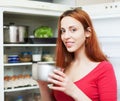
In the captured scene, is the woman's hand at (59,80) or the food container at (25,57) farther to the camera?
the food container at (25,57)

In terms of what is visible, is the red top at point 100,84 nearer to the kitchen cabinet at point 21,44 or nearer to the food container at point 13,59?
the kitchen cabinet at point 21,44

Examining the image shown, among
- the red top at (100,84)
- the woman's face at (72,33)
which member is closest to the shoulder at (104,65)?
the red top at (100,84)

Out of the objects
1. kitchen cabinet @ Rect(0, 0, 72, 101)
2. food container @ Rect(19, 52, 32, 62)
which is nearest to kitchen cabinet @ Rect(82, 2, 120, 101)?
kitchen cabinet @ Rect(0, 0, 72, 101)

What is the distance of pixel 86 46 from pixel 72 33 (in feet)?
0.45

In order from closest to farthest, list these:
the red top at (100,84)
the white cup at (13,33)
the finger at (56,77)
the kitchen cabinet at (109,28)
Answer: the finger at (56,77) → the red top at (100,84) → the kitchen cabinet at (109,28) → the white cup at (13,33)

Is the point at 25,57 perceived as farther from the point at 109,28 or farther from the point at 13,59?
the point at 109,28

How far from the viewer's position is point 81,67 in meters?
1.08

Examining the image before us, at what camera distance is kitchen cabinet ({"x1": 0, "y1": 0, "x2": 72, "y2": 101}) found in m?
1.50

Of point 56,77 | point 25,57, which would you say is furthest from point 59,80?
point 25,57

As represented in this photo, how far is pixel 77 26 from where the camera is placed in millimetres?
1003

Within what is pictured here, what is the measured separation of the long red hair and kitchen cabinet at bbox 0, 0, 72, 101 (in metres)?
0.30

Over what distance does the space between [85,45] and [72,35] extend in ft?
0.44

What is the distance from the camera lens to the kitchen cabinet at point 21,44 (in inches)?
59.2

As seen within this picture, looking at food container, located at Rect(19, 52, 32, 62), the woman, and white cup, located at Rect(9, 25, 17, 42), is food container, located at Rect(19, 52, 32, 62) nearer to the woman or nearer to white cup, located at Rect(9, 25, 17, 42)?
white cup, located at Rect(9, 25, 17, 42)
